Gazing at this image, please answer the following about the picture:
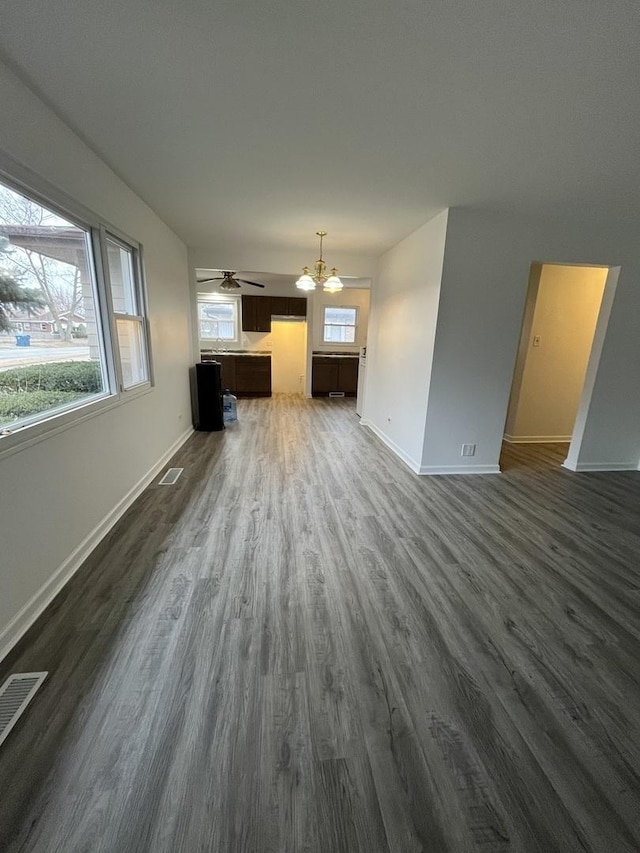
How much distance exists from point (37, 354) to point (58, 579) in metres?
1.22

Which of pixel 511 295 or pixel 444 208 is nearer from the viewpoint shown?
pixel 444 208

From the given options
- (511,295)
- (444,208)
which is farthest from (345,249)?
(511,295)

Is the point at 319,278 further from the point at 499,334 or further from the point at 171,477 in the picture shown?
the point at 171,477

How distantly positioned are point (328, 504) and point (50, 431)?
1.99 meters

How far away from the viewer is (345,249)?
471 centimetres

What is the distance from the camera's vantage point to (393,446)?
4.45 meters

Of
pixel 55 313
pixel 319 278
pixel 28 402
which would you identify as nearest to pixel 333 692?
pixel 28 402

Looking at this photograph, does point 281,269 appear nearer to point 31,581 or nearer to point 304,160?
point 304,160

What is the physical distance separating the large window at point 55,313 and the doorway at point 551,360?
4164mm

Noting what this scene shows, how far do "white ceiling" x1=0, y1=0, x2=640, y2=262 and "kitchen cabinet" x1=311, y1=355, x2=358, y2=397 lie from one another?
5296 mm

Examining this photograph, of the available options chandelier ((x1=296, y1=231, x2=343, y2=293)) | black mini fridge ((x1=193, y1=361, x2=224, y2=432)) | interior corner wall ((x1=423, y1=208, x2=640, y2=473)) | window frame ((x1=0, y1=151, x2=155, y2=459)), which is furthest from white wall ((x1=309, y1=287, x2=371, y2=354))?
window frame ((x1=0, y1=151, x2=155, y2=459))

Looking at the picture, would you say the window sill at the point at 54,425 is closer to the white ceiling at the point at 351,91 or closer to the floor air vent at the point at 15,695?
the floor air vent at the point at 15,695

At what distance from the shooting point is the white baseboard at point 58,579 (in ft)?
5.01

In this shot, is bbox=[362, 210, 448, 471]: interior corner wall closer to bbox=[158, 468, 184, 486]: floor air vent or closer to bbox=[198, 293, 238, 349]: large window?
bbox=[158, 468, 184, 486]: floor air vent
